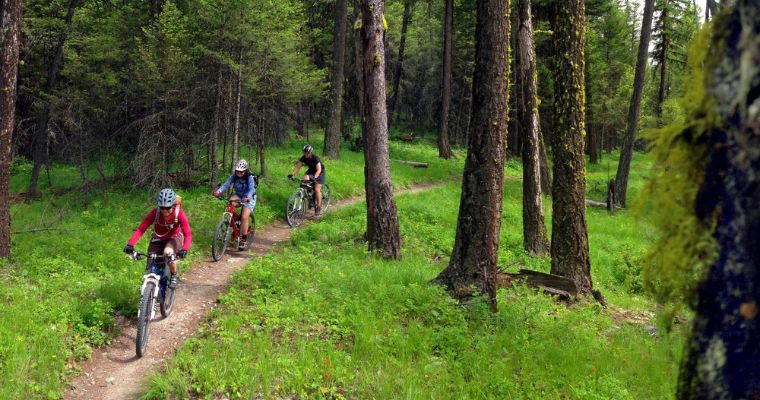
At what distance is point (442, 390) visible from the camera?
527 cm

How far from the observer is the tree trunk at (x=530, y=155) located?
455 inches

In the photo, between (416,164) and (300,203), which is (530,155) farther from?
(416,164)

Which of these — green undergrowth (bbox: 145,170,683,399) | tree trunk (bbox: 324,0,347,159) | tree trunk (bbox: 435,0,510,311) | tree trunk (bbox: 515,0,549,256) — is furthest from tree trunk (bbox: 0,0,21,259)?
tree trunk (bbox: 324,0,347,159)

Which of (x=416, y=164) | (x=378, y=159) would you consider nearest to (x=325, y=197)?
(x=378, y=159)

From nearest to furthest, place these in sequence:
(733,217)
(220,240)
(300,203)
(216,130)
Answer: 1. (733,217)
2. (220,240)
3. (300,203)
4. (216,130)

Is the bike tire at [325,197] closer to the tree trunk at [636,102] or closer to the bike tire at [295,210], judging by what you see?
the bike tire at [295,210]

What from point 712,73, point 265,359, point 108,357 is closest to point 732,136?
point 712,73

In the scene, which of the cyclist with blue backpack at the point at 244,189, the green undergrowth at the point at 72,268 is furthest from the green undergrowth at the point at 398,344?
the cyclist with blue backpack at the point at 244,189

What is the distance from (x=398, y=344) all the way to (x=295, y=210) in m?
8.81

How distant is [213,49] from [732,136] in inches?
621

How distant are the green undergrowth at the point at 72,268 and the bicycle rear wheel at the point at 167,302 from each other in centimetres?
51

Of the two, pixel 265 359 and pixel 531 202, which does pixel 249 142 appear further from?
pixel 265 359

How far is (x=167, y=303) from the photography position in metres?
7.92

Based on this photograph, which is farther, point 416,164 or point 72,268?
point 416,164
